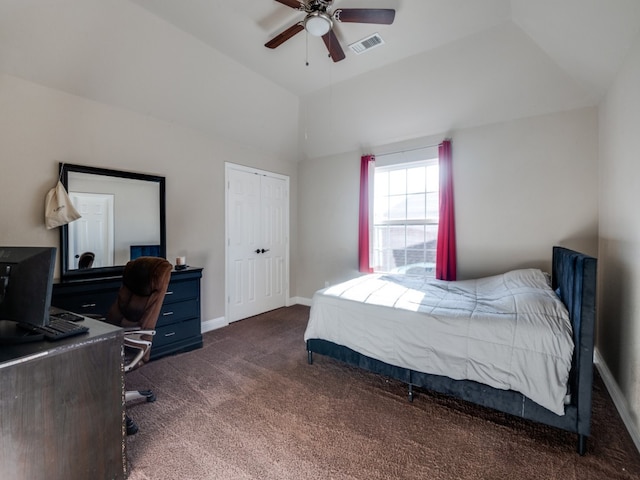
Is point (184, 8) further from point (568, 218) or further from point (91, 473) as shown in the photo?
point (568, 218)

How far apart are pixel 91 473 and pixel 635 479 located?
2.72m

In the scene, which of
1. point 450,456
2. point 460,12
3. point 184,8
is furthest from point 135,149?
point 450,456

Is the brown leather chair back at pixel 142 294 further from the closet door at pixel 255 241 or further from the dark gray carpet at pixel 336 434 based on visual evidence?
the closet door at pixel 255 241

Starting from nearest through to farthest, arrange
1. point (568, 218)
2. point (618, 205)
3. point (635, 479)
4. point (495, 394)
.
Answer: point (635, 479) < point (495, 394) < point (618, 205) < point (568, 218)

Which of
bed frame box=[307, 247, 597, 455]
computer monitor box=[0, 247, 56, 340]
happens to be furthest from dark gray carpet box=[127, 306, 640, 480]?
computer monitor box=[0, 247, 56, 340]

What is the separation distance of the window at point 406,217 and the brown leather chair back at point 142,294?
301 centimetres

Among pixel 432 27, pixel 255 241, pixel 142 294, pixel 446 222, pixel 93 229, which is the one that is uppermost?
pixel 432 27

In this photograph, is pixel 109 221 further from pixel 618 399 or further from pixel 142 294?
pixel 618 399

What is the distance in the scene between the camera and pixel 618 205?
2301 millimetres

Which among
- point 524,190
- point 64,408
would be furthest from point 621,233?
point 64,408

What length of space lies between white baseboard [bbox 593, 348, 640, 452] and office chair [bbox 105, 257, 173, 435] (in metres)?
3.09

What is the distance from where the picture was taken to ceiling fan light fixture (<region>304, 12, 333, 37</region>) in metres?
2.01

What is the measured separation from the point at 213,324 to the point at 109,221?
1.73m

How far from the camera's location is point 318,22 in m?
2.05
